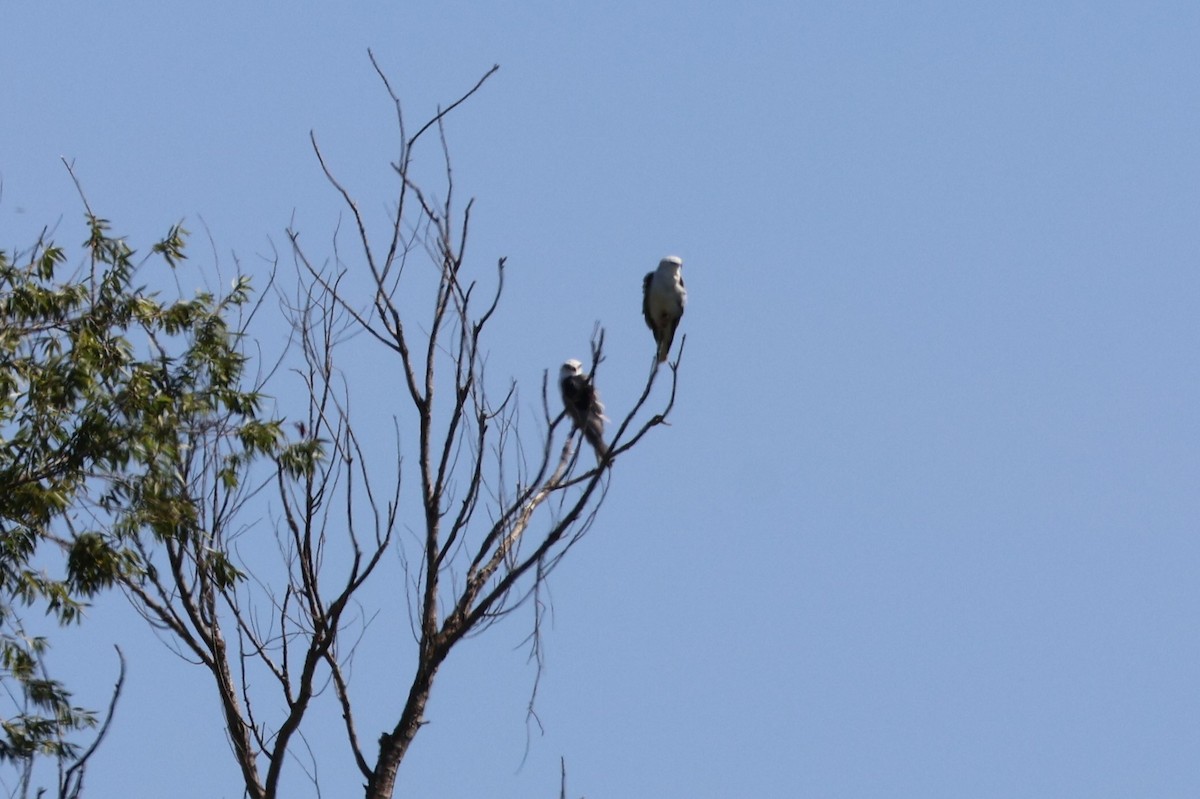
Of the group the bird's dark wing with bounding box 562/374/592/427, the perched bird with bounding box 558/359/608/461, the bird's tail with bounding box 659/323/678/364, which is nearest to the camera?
the bird's dark wing with bounding box 562/374/592/427

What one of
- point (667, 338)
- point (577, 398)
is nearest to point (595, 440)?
point (577, 398)

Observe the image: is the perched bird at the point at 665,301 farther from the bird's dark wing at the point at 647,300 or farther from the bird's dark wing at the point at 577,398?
the bird's dark wing at the point at 577,398

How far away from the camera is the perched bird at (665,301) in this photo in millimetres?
13141

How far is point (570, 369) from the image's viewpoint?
12312 mm

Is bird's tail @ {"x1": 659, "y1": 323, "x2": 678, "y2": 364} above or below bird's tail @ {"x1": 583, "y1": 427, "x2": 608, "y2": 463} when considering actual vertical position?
above

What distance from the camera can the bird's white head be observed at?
40.0 ft

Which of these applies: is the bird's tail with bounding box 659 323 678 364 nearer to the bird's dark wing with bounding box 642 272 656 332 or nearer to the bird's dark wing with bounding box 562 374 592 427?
the bird's dark wing with bounding box 642 272 656 332

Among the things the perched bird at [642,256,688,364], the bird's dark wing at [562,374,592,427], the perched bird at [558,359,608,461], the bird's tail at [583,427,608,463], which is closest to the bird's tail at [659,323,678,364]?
the perched bird at [642,256,688,364]

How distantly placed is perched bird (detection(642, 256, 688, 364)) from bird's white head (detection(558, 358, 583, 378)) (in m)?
0.72

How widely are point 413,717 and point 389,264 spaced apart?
1733 mm

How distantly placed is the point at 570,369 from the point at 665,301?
1.18m

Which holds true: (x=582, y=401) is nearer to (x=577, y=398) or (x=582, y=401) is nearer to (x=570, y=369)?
(x=577, y=398)

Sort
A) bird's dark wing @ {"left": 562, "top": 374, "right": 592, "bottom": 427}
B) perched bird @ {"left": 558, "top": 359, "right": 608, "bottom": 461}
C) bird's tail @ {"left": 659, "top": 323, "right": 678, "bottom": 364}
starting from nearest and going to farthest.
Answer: bird's dark wing @ {"left": 562, "top": 374, "right": 592, "bottom": 427}
perched bird @ {"left": 558, "top": 359, "right": 608, "bottom": 461}
bird's tail @ {"left": 659, "top": 323, "right": 678, "bottom": 364}

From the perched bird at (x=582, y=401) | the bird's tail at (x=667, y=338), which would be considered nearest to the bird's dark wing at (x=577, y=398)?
the perched bird at (x=582, y=401)
